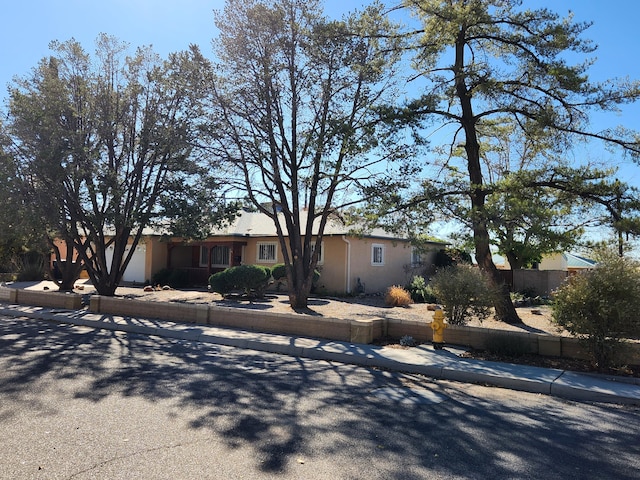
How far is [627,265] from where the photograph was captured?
824 centimetres

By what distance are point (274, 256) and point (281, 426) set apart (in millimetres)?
18800

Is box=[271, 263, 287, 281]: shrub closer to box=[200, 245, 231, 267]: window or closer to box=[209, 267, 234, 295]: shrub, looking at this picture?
box=[209, 267, 234, 295]: shrub

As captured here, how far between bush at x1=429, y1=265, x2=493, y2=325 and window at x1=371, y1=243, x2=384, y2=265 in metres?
12.0

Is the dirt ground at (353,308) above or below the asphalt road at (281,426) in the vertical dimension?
above

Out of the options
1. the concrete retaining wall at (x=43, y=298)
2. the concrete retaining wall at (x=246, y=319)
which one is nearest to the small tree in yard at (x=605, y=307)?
the concrete retaining wall at (x=246, y=319)

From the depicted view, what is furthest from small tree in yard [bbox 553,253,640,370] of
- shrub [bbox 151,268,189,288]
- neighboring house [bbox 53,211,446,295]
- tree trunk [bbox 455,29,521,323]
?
shrub [bbox 151,268,189,288]

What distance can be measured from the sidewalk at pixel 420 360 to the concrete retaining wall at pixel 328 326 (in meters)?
0.40

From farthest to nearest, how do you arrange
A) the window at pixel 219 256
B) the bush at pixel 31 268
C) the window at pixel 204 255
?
the bush at pixel 31 268 < the window at pixel 204 255 < the window at pixel 219 256

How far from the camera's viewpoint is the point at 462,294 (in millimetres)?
10734

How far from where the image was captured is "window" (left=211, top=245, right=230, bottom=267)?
2588 cm

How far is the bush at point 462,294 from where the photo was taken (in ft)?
35.2

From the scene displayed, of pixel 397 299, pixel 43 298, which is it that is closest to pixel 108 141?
pixel 43 298

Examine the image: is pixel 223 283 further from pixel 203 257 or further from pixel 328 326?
pixel 203 257

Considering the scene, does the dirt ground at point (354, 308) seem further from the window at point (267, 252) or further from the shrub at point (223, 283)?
the window at point (267, 252)
